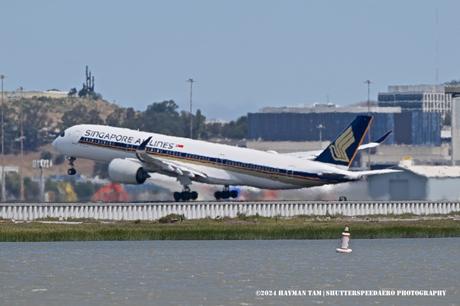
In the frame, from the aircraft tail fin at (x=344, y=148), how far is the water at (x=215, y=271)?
19.9 m

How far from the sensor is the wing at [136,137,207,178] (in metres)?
136

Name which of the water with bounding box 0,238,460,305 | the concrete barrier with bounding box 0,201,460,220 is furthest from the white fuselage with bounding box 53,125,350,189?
the water with bounding box 0,238,460,305

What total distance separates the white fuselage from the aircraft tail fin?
122cm

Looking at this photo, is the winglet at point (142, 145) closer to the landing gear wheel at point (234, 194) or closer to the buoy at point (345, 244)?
the landing gear wheel at point (234, 194)

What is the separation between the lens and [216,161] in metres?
136

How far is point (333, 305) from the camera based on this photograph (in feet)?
247

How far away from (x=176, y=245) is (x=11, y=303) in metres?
35.7

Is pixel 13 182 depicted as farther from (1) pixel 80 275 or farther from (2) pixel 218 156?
(1) pixel 80 275

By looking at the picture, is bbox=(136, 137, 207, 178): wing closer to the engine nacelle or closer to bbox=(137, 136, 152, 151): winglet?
bbox=(137, 136, 152, 151): winglet

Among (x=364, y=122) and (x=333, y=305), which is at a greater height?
(x=364, y=122)

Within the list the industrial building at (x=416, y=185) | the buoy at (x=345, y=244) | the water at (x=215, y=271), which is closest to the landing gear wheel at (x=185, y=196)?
the industrial building at (x=416, y=185)

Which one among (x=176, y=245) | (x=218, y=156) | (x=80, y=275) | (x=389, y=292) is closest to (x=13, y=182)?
(x=218, y=156)

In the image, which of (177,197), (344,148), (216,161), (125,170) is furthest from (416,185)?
(125,170)

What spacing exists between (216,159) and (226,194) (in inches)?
168
